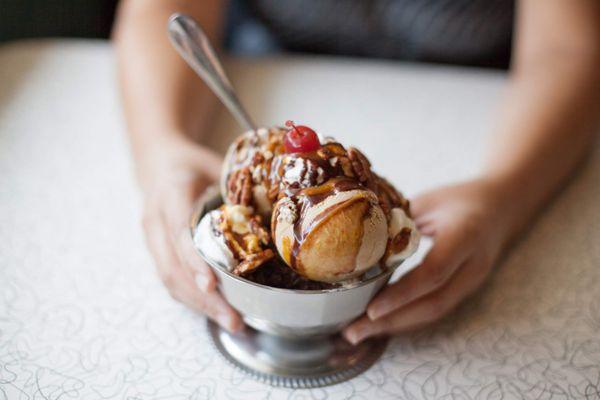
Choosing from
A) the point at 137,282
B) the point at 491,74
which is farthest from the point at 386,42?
A: the point at 137,282

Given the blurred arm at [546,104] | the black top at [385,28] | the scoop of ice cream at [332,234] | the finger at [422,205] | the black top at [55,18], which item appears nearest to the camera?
the scoop of ice cream at [332,234]

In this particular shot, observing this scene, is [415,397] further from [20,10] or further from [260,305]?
[20,10]

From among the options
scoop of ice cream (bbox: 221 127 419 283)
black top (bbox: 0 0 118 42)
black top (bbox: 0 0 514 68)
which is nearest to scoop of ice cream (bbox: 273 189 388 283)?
scoop of ice cream (bbox: 221 127 419 283)

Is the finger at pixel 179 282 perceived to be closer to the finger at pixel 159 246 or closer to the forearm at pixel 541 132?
the finger at pixel 159 246

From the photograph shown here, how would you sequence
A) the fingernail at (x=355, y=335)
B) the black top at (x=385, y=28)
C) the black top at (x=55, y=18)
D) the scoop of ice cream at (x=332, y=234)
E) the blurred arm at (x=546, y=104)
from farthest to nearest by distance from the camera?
1. the black top at (x=55, y=18)
2. the black top at (x=385, y=28)
3. the blurred arm at (x=546, y=104)
4. the fingernail at (x=355, y=335)
5. the scoop of ice cream at (x=332, y=234)

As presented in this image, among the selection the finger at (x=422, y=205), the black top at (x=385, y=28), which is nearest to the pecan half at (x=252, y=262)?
the finger at (x=422, y=205)

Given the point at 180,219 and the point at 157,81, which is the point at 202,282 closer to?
the point at 180,219

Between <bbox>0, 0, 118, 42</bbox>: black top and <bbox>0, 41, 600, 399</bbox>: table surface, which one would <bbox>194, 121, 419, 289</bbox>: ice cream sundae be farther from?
<bbox>0, 0, 118, 42</bbox>: black top
